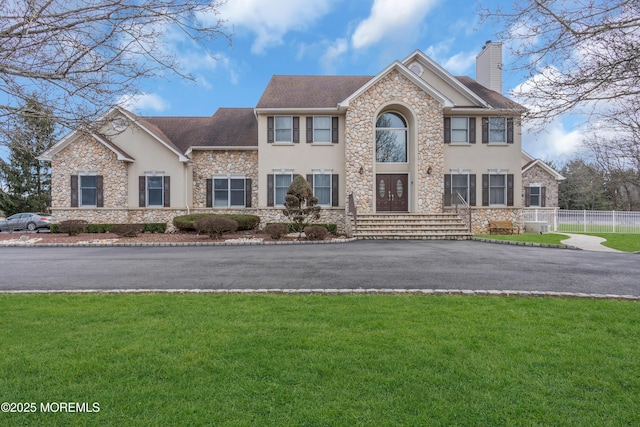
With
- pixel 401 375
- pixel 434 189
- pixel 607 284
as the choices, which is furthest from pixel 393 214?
pixel 401 375

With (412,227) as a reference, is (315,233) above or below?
below

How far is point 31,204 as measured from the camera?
106ft

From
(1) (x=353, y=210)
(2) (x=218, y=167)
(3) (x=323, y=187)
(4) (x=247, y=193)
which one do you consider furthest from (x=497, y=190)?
(2) (x=218, y=167)

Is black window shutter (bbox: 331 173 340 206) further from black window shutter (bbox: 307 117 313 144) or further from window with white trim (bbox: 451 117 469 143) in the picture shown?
window with white trim (bbox: 451 117 469 143)

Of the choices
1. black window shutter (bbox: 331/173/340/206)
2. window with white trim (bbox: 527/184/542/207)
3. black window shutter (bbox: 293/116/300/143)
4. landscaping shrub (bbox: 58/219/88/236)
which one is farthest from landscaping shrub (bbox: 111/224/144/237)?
window with white trim (bbox: 527/184/542/207)

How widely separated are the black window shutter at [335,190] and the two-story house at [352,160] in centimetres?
5

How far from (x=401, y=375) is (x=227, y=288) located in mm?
4005

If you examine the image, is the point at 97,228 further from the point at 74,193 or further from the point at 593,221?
the point at 593,221

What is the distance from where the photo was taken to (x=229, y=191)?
1977 centimetres

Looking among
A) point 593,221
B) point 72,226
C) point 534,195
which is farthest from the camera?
point 534,195

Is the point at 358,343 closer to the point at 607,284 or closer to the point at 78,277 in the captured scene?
the point at 607,284

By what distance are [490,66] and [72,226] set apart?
25.0 m

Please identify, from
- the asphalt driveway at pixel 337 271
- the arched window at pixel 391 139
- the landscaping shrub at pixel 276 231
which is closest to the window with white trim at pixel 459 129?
the arched window at pixel 391 139

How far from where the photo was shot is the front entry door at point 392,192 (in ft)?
60.7
